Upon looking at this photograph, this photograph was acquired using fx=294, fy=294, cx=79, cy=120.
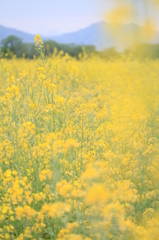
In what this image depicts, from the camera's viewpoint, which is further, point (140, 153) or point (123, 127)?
point (123, 127)

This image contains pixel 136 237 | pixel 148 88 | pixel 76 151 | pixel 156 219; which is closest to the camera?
pixel 136 237

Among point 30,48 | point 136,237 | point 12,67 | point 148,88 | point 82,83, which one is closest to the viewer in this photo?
point 136,237

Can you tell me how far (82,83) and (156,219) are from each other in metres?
6.89

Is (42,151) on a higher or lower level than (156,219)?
higher

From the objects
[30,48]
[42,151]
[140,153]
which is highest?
[30,48]

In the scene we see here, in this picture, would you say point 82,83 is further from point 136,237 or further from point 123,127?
point 136,237

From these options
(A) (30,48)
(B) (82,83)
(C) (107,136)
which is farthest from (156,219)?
(A) (30,48)

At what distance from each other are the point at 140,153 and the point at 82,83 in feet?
19.8

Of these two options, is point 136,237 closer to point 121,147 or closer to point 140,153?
point 140,153

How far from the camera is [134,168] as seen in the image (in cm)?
245

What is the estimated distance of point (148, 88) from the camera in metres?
1.82

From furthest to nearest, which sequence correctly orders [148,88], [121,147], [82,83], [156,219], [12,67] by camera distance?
1. [12,67]
2. [82,83]
3. [121,147]
4. [148,88]
5. [156,219]

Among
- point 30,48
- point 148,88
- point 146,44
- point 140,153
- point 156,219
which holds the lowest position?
point 156,219

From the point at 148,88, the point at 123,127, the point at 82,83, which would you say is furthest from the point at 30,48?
the point at 148,88
